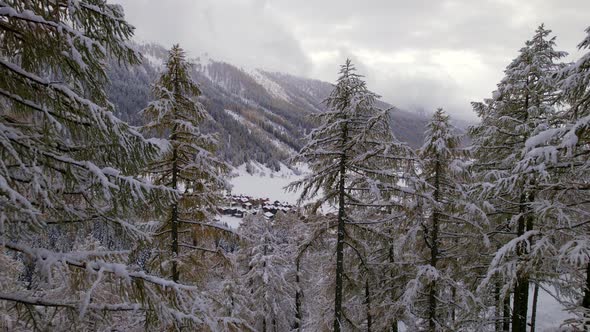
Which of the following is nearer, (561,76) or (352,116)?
(561,76)

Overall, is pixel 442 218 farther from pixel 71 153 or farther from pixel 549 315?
pixel 549 315

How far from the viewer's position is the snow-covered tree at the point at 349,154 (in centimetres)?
876

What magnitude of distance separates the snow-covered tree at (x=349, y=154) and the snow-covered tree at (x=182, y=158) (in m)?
2.37

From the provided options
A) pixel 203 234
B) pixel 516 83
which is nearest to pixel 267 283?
pixel 203 234

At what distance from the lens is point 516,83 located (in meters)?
10.1

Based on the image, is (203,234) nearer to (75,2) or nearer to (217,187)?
(217,187)

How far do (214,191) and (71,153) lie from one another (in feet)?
17.0

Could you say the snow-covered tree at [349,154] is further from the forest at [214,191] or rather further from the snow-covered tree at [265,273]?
the snow-covered tree at [265,273]

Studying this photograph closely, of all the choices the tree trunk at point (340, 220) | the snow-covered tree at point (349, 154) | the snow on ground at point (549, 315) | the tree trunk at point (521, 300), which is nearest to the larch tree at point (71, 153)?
the snow-covered tree at point (349, 154)

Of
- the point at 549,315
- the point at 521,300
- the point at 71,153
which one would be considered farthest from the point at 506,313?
the point at 71,153

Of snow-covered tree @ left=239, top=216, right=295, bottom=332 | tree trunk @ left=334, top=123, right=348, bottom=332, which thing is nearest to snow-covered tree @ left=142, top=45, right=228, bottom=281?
tree trunk @ left=334, top=123, right=348, bottom=332

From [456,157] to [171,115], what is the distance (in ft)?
26.0

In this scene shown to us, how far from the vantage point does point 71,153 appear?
Result: 419cm

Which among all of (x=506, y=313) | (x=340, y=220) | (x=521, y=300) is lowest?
(x=506, y=313)
